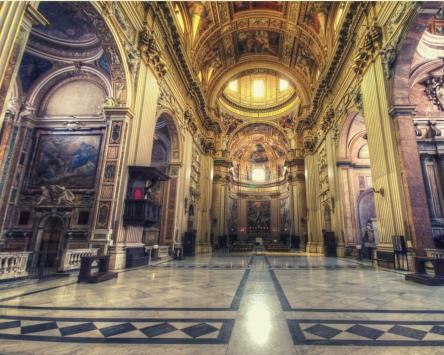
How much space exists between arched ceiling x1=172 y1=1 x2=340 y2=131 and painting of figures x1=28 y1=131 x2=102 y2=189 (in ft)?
27.2

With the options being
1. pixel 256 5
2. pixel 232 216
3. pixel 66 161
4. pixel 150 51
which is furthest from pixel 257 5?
pixel 232 216

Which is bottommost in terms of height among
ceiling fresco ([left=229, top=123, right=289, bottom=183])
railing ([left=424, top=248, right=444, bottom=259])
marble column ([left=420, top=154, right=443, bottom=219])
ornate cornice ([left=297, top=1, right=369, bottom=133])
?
railing ([left=424, top=248, right=444, bottom=259])

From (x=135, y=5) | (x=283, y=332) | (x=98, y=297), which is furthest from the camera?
(x=135, y=5)

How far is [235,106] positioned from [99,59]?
65.7 feet

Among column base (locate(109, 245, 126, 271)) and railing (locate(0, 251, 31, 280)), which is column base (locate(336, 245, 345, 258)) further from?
railing (locate(0, 251, 31, 280))

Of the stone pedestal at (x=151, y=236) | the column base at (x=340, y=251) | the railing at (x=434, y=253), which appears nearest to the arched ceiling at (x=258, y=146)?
the column base at (x=340, y=251)

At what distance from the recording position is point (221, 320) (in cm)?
287

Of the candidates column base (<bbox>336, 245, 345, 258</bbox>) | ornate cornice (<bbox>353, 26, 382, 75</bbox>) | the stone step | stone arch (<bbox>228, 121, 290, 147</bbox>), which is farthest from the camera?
stone arch (<bbox>228, 121, 290, 147</bbox>)

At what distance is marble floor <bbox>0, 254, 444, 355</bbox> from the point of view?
2166 mm

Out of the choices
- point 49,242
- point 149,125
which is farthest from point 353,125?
point 49,242

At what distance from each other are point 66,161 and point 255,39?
56.2 ft

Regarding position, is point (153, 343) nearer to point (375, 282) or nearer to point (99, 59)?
point (375, 282)

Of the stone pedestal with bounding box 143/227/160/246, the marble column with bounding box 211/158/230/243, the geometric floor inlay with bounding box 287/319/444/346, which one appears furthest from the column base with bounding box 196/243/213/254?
the geometric floor inlay with bounding box 287/319/444/346

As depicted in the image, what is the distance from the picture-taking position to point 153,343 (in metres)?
2.23
